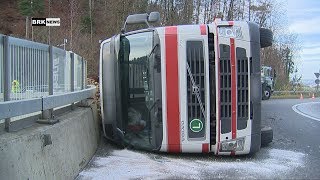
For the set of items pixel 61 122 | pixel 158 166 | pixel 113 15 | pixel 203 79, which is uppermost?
pixel 113 15

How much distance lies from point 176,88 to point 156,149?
105 cm

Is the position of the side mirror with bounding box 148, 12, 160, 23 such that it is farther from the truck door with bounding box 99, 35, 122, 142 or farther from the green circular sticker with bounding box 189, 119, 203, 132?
the green circular sticker with bounding box 189, 119, 203, 132

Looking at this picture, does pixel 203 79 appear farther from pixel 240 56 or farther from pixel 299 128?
pixel 299 128

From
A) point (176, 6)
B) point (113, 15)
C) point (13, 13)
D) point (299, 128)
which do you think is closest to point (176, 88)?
point (299, 128)

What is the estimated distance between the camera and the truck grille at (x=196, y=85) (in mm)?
7898

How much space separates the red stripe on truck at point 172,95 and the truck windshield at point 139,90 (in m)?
0.22

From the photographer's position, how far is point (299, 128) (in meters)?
12.0

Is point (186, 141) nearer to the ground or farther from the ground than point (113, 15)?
nearer to the ground

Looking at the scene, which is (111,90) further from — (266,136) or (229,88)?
(266,136)

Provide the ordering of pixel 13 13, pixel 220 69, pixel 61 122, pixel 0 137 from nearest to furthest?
pixel 0 137 → pixel 61 122 → pixel 220 69 → pixel 13 13

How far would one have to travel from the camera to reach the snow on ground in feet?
21.4

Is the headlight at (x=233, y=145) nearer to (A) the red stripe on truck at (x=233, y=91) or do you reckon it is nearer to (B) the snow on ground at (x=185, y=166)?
(A) the red stripe on truck at (x=233, y=91)

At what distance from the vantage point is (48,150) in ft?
17.5

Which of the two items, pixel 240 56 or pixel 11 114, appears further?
pixel 240 56
